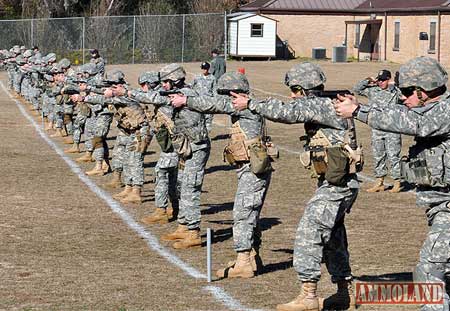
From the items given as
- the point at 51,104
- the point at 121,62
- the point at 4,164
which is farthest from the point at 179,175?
the point at 121,62

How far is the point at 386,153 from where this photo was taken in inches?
706

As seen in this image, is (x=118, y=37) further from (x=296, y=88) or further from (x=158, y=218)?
(x=296, y=88)

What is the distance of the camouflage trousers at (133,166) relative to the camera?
16.5 m

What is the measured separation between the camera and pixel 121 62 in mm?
62719

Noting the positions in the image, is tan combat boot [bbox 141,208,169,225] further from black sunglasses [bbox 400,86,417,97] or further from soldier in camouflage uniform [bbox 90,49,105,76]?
soldier in camouflage uniform [bbox 90,49,105,76]

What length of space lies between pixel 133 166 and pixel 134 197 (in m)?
0.58

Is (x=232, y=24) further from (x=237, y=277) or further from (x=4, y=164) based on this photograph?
(x=237, y=277)

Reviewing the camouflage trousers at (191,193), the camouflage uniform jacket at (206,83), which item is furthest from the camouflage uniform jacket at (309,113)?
the camouflage uniform jacket at (206,83)

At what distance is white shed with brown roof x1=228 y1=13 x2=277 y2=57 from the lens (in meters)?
65.7

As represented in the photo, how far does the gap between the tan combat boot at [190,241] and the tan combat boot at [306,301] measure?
11.5ft

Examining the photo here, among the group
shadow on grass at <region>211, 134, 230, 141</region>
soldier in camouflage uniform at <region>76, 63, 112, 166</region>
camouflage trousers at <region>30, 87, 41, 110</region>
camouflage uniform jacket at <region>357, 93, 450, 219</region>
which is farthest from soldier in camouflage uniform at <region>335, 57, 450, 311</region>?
camouflage trousers at <region>30, 87, 41, 110</region>

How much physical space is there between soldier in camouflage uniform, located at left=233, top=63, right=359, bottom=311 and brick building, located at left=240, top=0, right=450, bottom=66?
5146 centimetres

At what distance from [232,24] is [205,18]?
8.72ft

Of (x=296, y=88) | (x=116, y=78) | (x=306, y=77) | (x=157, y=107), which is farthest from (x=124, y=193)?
(x=306, y=77)
